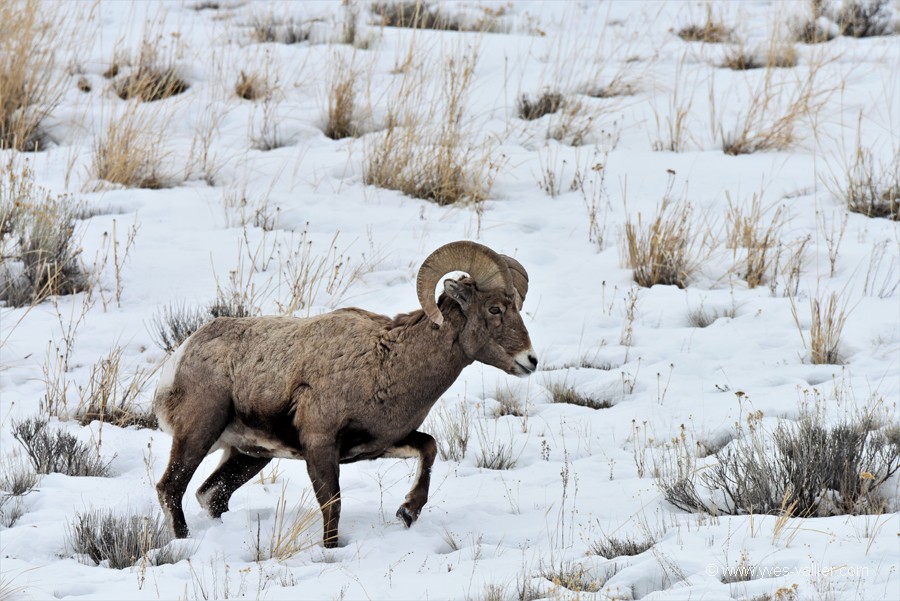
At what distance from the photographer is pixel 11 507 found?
633cm

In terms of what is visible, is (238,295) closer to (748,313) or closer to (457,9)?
(748,313)

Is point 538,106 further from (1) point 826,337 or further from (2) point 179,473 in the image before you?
(2) point 179,473

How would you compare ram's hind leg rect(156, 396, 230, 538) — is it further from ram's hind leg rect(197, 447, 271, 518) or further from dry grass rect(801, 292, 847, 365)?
dry grass rect(801, 292, 847, 365)

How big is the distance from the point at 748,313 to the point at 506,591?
538 centimetres

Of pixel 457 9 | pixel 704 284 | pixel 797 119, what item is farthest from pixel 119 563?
pixel 457 9

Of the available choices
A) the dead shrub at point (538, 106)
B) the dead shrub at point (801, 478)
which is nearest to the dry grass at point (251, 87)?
the dead shrub at point (538, 106)

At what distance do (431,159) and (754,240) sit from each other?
11.7ft

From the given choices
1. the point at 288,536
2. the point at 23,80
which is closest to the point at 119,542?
the point at 288,536

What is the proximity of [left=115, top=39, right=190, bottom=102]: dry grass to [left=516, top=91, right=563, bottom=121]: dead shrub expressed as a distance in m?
4.30

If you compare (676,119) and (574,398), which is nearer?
(574,398)

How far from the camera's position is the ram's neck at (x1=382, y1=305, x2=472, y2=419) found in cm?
611

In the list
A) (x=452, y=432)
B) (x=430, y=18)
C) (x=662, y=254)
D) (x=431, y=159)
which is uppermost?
(x=430, y=18)

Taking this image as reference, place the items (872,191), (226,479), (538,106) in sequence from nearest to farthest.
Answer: (226,479)
(872,191)
(538,106)

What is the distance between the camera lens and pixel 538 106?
1369cm
